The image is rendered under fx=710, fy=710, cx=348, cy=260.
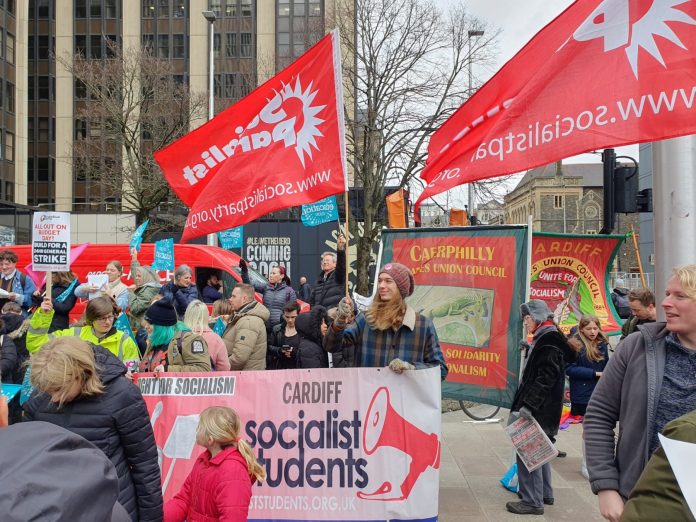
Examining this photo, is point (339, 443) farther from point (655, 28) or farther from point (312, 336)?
point (655, 28)

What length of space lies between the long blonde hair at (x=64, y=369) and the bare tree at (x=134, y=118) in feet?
91.1

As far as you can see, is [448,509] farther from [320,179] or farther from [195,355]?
[320,179]

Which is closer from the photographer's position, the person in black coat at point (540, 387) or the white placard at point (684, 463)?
the white placard at point (684, 463)

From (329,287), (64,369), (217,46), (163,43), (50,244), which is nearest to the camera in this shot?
(64,369)

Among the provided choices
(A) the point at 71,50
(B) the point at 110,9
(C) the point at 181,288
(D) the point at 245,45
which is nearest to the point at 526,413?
(C) the point at 181,288

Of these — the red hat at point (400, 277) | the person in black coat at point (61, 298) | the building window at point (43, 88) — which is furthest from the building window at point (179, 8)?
the red hat at point (400, 277)

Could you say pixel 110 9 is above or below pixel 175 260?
above

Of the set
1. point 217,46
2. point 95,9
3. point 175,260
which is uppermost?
point 95,9

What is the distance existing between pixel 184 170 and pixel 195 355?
2.33 meters

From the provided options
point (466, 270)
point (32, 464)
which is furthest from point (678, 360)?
point (466, 270)

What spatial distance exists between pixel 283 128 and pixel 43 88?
139 ft

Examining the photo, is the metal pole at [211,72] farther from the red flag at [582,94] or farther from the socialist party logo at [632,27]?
the socialist party logo at [632,27]

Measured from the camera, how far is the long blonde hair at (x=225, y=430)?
3.71 metres

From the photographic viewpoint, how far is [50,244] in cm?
778
